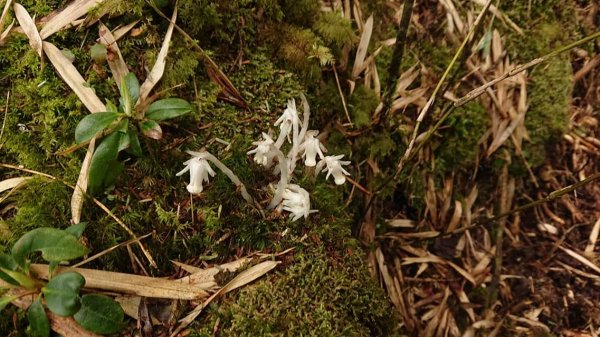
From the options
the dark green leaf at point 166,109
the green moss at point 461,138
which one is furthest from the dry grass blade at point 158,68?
the green moss at point 461,138

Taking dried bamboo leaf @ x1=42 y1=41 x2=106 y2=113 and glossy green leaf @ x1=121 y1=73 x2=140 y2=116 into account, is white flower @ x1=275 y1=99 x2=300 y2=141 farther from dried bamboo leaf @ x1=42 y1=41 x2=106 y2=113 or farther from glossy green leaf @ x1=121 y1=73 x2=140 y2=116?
dried bamboo leaf @ x1=42 y1=41 x2=106 y2=113

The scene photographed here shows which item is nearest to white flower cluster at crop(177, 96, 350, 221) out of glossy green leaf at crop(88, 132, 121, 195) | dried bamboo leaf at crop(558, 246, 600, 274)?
glossy green leaf at crop(88, 132, 121, 195)

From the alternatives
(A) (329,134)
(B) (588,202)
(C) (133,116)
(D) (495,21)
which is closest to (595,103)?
(B) (588,202)

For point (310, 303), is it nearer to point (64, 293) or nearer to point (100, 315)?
point (100, 315)

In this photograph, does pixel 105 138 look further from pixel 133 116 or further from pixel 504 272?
pixel 504 272

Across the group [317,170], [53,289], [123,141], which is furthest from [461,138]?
[53,289]

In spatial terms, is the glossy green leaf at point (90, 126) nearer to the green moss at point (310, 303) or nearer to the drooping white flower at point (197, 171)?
the drooping white flower at point (197, 171)

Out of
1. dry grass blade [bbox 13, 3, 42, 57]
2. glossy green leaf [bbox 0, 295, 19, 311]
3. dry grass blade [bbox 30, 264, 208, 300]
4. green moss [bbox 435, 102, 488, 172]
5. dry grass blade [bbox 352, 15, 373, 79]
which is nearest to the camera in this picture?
glossy green leaf [bbox 0, 295, 19, 311]
